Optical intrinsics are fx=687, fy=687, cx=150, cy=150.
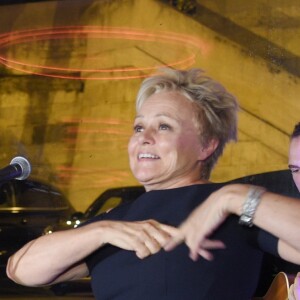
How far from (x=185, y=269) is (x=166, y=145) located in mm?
344

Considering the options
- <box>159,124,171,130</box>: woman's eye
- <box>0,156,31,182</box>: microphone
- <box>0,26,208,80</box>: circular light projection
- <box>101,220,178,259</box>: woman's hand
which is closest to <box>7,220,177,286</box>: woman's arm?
<box>101,220,178,259</box>: woman's hand

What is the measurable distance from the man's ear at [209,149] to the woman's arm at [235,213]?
34 centimetres

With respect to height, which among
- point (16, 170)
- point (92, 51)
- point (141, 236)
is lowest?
point (141, 236)

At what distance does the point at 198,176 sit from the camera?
1754 mm

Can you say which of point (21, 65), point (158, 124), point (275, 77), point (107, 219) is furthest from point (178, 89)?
point (21, 65)

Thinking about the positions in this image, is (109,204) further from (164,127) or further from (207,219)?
(207,219)

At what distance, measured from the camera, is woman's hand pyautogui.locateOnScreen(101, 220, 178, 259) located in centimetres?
146

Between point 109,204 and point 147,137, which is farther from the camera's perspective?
point 109,204

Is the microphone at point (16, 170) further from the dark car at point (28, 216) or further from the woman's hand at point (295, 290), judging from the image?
the dark car at point (28, 216)

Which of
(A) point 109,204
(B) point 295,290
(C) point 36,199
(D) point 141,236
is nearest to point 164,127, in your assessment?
(D) point 141,236

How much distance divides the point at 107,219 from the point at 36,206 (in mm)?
2333

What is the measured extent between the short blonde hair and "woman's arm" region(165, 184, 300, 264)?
0.37 metres

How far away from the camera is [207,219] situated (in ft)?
4.57

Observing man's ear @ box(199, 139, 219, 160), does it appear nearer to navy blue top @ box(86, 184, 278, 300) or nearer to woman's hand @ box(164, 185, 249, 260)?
navy blue top @ box(86, 184, 278, 300)
